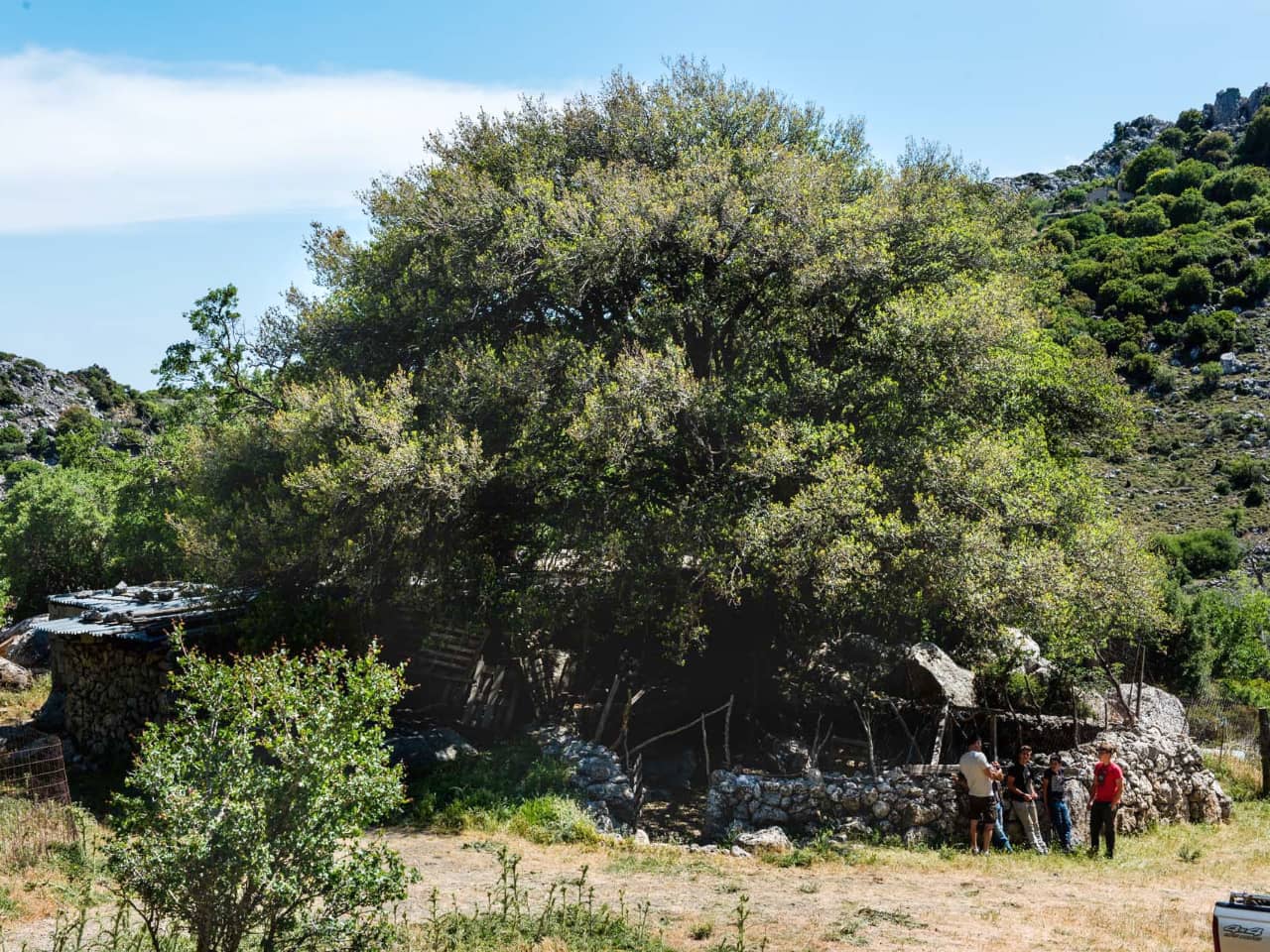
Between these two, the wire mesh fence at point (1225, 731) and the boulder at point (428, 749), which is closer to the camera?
the boulder at point (428, 749)

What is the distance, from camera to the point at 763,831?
50.2ft

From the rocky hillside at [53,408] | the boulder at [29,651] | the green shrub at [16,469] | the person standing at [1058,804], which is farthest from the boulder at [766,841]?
the rocky hillside at [53,408]

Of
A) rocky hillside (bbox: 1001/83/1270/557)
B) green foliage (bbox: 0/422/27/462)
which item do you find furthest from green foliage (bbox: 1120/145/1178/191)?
green foliage (bbox: 0/422/27/462)

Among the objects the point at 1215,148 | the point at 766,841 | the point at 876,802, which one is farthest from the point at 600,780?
the point at 1215,148

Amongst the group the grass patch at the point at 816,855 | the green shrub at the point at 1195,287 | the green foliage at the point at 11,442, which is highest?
the green shrub at the point at 1195,287

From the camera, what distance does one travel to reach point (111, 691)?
1988cm

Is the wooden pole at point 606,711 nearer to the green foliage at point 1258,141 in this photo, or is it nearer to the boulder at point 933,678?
the boulder at point 933,678

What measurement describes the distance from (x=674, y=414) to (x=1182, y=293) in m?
56.0

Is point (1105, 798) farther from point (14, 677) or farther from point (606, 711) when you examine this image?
point (14, 677)

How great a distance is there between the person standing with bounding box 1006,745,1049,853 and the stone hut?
13.7m

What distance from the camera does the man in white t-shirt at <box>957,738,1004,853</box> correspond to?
49.7ft

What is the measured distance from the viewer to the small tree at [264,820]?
784cm

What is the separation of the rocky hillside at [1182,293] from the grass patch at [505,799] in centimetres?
2389

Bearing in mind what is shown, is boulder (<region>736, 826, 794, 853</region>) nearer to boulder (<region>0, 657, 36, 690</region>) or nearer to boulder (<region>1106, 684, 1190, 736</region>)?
boulder (<region>1106, 684, 1190, 736</region>)
